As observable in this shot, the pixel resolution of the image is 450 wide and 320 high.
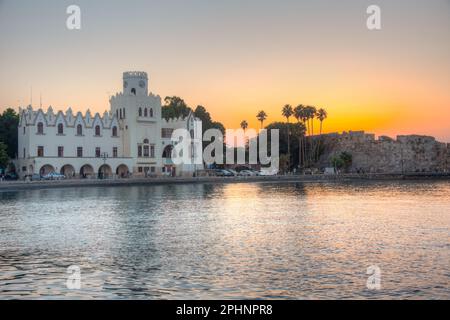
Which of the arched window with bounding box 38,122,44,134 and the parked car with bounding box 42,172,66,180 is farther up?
the arched window with bounding box 38,122,44,134

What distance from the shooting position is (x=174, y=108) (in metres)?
122

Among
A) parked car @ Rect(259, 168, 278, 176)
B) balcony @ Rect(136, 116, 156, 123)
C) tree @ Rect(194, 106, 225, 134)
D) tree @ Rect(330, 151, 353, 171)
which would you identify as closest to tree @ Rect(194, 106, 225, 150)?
tree @ Rect(194, 106, 225, 134)

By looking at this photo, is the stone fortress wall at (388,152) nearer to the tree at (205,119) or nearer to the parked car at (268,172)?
the parked car at (268,172)

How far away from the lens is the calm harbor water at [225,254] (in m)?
17.8

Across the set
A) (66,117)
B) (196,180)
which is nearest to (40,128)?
(66,117)

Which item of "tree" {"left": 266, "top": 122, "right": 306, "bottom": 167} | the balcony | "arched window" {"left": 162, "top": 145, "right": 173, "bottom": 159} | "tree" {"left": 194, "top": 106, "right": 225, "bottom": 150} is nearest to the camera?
the balcony

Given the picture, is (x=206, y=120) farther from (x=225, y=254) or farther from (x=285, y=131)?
(x=225, y=254)

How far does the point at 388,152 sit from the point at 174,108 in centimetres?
5678

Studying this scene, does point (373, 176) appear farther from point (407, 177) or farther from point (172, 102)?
point (172, 102)

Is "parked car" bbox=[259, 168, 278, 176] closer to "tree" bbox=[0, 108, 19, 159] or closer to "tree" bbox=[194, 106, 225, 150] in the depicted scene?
"tree" bbox=[194, 106, 225, 150]

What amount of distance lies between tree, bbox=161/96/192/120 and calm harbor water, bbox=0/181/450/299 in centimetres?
7634

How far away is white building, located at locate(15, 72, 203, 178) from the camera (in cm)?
8612
